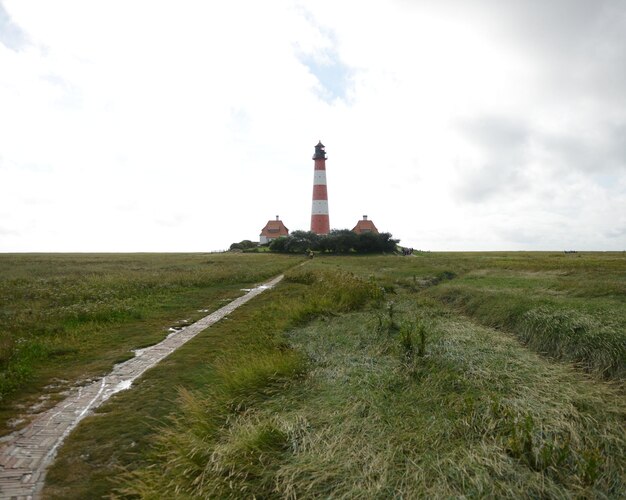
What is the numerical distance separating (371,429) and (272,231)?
8309 centimetres

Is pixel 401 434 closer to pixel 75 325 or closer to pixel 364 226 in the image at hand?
pixel 75 325

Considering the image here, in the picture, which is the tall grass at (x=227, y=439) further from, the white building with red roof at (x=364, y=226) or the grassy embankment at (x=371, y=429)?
the white building with red roof at (x=364, y=226)

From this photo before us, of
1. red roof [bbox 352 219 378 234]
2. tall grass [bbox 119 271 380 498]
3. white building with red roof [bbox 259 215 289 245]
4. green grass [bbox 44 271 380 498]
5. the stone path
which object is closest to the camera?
tall grass [bbox 119 271 380 498]

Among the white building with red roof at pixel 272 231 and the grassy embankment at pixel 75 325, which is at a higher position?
the white building with red roof at pixel 272 231

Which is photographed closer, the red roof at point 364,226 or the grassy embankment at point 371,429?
the grassy embankment at point 371,429

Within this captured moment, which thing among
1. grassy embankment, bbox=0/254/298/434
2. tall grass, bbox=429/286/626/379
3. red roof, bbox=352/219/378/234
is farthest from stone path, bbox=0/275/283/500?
red roof, bbox=352/219/378/234

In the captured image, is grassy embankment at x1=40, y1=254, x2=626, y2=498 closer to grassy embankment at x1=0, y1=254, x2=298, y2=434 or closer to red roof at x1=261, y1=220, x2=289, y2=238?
grassy embankment at x1=0, y1=254, x2=298, y2=434

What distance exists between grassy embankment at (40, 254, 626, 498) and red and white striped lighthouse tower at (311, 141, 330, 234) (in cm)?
5976

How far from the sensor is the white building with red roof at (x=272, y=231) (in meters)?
86.6

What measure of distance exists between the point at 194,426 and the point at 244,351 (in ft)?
13.7

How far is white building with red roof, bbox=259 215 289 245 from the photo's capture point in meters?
86.6

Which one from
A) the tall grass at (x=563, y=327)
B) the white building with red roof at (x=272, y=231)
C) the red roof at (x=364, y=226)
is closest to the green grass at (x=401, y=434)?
the tall grass at (x=563, y=327)

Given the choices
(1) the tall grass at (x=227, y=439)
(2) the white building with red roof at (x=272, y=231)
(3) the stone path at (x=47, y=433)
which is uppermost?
(2) the white building with red roof at (x=272, y=231)

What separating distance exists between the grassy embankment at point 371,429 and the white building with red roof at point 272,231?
77.4m
